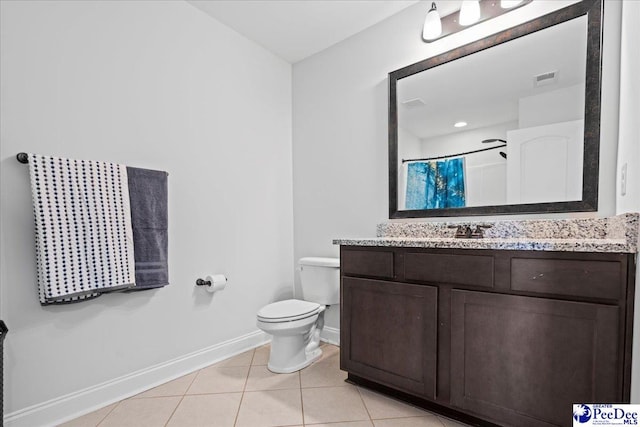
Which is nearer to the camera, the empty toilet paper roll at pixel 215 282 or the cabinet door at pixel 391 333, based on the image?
the cabinet door at pixel 391 333

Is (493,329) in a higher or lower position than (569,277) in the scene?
lower

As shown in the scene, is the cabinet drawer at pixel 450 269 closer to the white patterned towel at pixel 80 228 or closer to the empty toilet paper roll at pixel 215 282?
the empty toilet paper roll at pixel 215 282

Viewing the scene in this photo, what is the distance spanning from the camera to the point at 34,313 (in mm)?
1409

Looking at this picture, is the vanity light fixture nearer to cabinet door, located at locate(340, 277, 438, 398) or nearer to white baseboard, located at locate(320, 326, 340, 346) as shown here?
cabinet door, located at locate(340, 277, 438, 398)

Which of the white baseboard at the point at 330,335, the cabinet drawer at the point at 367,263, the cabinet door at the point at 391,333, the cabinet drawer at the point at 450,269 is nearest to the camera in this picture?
the cabinet drawer at the point at 450,269

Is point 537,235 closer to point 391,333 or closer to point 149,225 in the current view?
point 391,333

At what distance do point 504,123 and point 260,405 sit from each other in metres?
1.99

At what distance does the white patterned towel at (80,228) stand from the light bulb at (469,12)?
2068 millimetres

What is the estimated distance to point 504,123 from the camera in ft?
5.66

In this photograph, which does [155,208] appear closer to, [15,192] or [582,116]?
[15,192]

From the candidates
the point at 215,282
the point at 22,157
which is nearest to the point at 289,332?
the point at 215,282

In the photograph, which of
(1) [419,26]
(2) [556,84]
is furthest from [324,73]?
(2) [556,84]

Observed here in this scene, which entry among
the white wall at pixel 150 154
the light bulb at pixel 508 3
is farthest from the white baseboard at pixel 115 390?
the light bulb at pixel 508 3

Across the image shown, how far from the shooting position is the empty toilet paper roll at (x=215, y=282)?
80.0 inches
